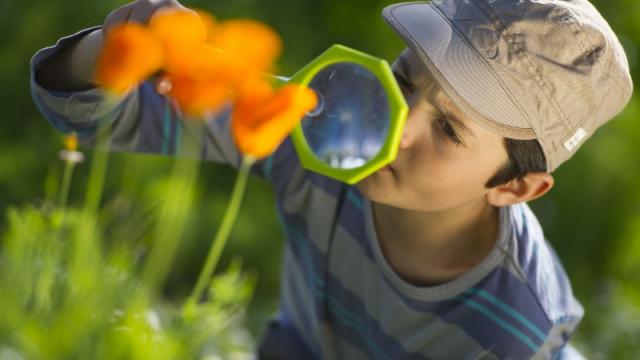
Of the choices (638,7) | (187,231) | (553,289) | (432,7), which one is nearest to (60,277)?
(432,7)

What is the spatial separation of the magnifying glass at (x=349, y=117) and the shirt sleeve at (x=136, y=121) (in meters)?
0.19

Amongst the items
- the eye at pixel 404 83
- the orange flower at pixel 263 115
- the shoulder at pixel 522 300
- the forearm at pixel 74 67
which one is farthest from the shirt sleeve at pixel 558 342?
the orange flower at pixel 263 115

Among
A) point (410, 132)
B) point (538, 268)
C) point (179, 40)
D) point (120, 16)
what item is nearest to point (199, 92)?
point (179, 40)

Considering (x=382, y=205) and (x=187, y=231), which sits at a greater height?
(x=382, y=205)

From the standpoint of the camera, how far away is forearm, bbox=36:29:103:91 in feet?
4.43

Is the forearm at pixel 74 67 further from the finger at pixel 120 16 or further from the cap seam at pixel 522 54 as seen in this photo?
the cap seam at pixel 522 54

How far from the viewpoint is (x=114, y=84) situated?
784 mm

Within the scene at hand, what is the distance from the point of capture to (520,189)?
1.68 meters

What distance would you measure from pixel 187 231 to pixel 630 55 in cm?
132

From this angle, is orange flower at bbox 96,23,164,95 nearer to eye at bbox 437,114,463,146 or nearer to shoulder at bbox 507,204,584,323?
eye at bbox 437,114,463,146

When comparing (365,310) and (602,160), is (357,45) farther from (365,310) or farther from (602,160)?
(365,310)

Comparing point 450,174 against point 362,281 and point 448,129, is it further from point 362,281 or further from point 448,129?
point 362,281

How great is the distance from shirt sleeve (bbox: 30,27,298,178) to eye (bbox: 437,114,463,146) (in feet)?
1.20

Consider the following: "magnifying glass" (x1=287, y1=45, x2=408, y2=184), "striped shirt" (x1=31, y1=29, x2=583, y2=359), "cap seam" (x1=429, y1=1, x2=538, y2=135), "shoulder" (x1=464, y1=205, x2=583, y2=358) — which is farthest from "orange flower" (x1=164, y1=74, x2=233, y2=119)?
"shoulder" (x1=464, y1=205, x2=583, y2=358)
